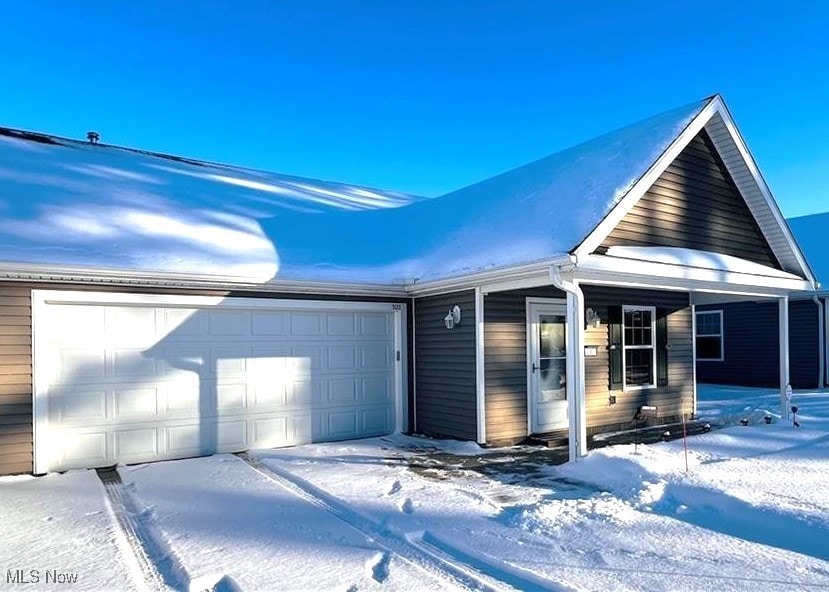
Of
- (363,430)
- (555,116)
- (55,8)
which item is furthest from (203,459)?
(555,116)

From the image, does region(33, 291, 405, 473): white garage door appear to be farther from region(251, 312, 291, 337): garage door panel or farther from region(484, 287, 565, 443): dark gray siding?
region(484, 287, 565, 443): dark gray siding

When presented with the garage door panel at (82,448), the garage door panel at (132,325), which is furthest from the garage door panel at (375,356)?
the garage door panel at (82,448)

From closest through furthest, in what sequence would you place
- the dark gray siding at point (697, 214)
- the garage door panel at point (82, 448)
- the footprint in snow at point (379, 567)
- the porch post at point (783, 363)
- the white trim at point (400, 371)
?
the footprint in snow at point (379, 567), the garage door panel at point (82, 448), the dark gray siding at point (697, 214), the white trim at point (400, 371), the porch post at point (783, 363)

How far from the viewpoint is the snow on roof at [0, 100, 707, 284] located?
7.88m

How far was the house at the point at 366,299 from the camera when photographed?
7.38 metres

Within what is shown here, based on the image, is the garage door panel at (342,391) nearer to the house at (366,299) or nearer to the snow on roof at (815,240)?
the house at (366,299)

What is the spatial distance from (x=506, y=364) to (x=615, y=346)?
8.64 ft

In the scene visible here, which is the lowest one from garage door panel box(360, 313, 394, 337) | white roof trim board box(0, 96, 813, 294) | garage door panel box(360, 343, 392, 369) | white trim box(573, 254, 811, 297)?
garage door panel box(360, 343, 392, 369)

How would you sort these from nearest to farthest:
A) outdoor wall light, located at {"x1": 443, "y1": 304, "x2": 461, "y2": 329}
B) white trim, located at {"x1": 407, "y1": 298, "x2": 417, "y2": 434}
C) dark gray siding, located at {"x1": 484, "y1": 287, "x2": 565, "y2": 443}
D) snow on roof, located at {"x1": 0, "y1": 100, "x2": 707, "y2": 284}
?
1. snow on roof, located at {"x1": 0, "y1": 100, "x2": 707, "y2": 284}
2. dark gray siding, located at {"x1": 484, "y1": 287, "x2": 565, "y2": 443}
3. outdoor wall light, located at {"x1": 443, "y1": 304, "x2": 461, "y2": 329}
4. white trim, located at {"x1": 407, "y1": 298, "x2": 417, "y2": 434}

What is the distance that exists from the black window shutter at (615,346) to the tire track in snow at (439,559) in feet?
20.8

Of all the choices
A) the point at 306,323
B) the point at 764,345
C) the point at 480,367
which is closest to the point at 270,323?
the point at 306,323

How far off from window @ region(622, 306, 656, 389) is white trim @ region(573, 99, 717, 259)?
303 centimetres

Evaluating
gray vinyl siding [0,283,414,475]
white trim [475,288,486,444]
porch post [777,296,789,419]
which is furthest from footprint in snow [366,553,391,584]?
porch post [777,296,789,419]

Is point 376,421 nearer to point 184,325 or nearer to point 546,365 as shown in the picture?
point 546,365
